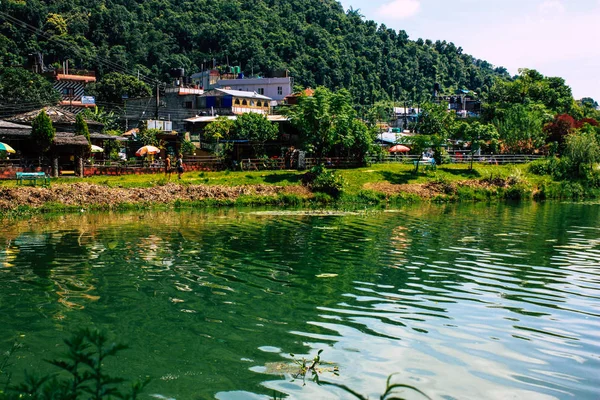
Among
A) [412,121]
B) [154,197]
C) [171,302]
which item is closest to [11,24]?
[412,121]

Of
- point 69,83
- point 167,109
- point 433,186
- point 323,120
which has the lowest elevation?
point 433,186

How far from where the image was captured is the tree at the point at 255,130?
5972cm

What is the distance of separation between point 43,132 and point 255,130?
2144 cm

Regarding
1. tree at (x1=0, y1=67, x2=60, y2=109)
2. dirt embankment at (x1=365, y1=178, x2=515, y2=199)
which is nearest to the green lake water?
dirt embankment at (x1=365, y1=178, x2=515, y2=199)

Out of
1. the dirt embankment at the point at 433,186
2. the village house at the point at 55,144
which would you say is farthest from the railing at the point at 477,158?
the village house at the point at 55,144

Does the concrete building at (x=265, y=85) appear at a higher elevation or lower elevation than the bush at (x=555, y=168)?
higher

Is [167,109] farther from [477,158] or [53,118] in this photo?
[477,158]

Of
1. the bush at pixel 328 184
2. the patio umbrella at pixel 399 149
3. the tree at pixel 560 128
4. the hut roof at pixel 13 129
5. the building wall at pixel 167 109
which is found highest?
the building wall at pixel 167 109

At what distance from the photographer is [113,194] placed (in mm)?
42000

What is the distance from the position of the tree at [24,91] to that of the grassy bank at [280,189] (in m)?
44.7

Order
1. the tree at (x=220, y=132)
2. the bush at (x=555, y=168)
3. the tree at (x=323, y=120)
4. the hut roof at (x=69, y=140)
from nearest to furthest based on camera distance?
the hut roof at (x=69, y=140) < the tree at (x=323, y=120) < the bush at (x=555, y=168) < the tree at (x=220, y=132)

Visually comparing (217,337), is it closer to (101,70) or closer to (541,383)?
(541,383)

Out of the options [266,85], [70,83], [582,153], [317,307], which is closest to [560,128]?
[582,153]

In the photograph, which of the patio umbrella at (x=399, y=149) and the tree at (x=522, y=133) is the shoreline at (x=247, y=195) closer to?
the patio umbrella at (x=399, y=149)
